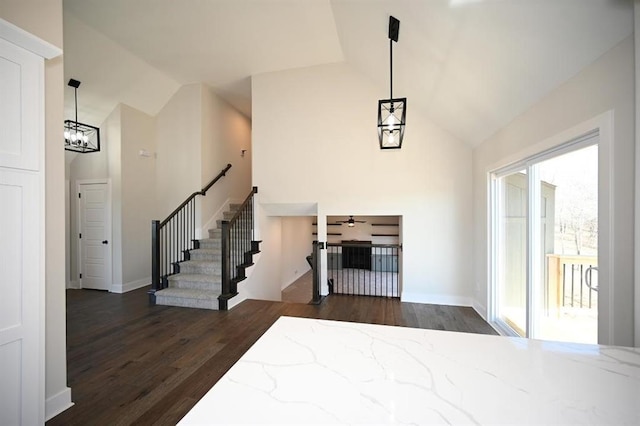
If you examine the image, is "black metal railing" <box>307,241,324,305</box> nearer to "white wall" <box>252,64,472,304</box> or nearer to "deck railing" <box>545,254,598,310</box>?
"white wall" <box>252,64,472,304</box>

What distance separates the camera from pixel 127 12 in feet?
11.7

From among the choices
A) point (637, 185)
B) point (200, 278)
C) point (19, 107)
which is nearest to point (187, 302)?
point (200, 278)

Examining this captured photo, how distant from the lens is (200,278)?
431 centimetres

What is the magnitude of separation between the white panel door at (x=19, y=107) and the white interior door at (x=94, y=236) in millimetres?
4142

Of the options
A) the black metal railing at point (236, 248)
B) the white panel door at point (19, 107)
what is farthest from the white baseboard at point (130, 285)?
the white panel door at point (19, 107)

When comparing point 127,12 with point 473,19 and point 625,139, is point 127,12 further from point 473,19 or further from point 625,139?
point 625,139

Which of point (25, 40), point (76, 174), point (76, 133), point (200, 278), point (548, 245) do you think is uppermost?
point (76, 133)

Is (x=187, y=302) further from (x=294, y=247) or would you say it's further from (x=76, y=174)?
(x=294, y=247)

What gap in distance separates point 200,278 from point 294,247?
375cm

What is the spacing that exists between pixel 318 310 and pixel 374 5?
391 centimetres

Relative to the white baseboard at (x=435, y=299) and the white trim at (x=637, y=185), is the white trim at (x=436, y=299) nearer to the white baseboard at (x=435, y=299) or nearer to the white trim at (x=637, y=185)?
the white baseboard at (x=435, y=299)

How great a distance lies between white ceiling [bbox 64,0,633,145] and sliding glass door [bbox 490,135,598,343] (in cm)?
66

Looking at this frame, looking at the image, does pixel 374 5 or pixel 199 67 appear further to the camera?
pixel 199 67

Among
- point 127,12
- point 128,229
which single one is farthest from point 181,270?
point 127,12
